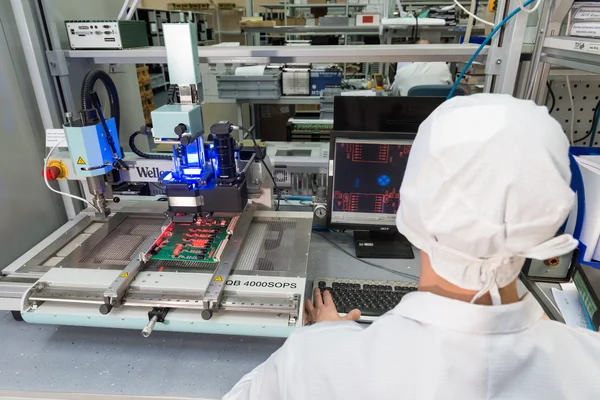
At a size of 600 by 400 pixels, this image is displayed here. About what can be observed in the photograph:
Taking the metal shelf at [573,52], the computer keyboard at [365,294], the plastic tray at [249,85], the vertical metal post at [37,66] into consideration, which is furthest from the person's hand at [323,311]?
the plastic tray at [249,85]

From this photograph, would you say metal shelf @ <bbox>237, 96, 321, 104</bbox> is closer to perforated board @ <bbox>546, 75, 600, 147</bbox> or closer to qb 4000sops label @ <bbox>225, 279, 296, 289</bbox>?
perforated board @ <bbox>546, 75, 600, 147</bbox>

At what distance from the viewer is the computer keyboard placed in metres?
1.15

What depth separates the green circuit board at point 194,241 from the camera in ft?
3.68

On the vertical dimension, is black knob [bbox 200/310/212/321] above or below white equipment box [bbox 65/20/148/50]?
below

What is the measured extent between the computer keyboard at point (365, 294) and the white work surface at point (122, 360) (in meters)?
0.23

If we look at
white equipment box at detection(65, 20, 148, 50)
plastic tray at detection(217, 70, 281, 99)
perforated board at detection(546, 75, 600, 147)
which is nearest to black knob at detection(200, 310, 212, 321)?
white equipment box at detection(65, 20, 148, 50)

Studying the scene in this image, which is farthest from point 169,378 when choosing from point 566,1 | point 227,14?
point 227,14

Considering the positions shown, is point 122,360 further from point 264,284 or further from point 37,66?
point 37,66

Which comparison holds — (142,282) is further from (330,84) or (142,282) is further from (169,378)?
(330,84)

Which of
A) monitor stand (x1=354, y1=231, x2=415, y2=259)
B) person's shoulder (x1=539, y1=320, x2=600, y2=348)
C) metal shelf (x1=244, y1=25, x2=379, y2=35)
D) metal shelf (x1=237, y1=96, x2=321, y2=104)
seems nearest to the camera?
person's shoulder (x1=539, y1=320, x2=600, y2=348)

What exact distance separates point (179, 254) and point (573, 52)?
130 centimetres

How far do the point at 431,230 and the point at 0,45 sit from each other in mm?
1514

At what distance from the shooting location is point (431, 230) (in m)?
0.59

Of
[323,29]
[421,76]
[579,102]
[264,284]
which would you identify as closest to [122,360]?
[264,284]
